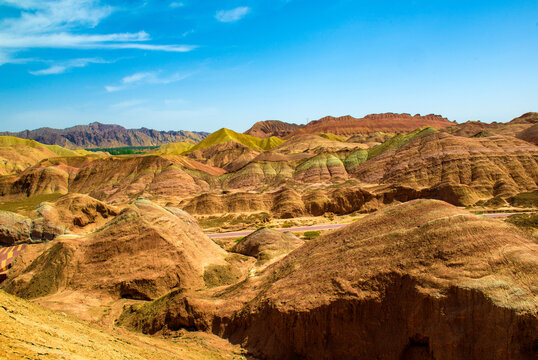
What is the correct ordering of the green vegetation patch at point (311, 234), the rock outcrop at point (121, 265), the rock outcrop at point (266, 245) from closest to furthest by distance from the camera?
the rock outcrop at point (121, 265)
the rock outcrop at point (266, 245)
the green vegetation patch at point (311, 234)

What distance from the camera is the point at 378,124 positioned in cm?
16825

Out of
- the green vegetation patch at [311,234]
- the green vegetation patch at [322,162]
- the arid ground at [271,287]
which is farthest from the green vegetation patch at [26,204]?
the green vegetation patch at [322,162]

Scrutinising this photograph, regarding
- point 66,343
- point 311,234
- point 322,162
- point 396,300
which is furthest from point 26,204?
point 396,300

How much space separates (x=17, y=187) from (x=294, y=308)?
89.8 metres

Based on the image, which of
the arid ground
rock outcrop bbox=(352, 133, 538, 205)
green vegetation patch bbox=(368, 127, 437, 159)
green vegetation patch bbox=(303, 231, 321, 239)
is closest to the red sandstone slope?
green vegetation patch bbox=(368, 127, 437, 159)

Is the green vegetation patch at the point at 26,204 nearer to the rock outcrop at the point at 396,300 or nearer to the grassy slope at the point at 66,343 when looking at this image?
the rock outcrop at the point at 396,300

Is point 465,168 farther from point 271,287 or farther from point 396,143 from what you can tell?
point 271,287

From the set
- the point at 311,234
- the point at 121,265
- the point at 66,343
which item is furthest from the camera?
the point at 311,234

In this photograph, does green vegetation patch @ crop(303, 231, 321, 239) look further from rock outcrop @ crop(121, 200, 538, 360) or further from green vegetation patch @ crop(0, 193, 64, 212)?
green vegetation patch @ crop(0, 193, 64, 212)

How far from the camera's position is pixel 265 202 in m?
52.9

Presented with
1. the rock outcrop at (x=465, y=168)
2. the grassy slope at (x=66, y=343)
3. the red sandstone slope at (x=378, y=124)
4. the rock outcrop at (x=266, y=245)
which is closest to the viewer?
the grassy slope at (x=66, y=343)

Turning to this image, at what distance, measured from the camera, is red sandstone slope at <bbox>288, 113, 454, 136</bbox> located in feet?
544

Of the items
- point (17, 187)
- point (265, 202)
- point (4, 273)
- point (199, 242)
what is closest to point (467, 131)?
point (265, 202)

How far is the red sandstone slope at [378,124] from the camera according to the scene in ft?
544
